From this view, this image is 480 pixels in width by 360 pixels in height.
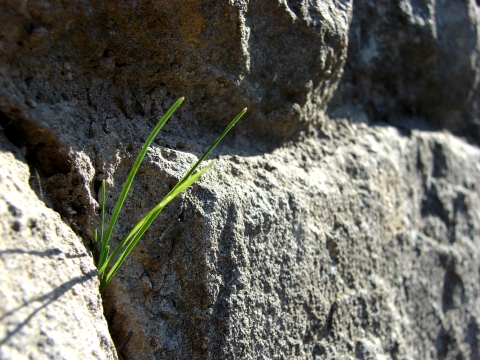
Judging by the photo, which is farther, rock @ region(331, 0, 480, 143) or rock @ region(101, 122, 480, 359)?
rock @ region(331, 0, 480, 143)

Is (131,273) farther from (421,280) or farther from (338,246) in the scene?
(421,280)

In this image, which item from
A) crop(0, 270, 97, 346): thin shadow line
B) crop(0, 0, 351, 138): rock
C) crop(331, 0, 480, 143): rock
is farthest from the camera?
crop(331, 0, 480, 143): rock

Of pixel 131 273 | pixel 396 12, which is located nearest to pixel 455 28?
pixel 396 12

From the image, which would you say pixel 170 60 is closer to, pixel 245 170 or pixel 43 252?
pixel 245 170

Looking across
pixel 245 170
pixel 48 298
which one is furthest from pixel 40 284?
pixel 245 170

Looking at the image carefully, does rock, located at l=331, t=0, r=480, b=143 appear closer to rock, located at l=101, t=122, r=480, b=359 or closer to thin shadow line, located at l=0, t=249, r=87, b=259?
rock, located at l=101, t=122, r=480, b=359

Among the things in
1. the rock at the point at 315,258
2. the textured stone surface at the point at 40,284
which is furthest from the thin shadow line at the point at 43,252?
the rock at the point at 315,258

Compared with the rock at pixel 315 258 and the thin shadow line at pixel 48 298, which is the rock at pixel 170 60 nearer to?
Answer: the rock at pixel 315 258

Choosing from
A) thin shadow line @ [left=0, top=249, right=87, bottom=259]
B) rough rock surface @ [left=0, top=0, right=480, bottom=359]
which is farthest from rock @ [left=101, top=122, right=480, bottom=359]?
thin shadow line @ [left=0, top=249, right=87, bottom=259]
